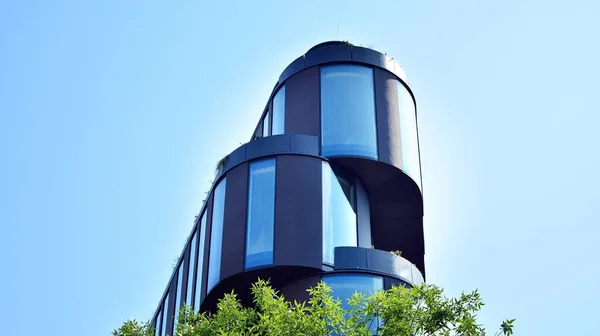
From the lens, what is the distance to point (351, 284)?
26141 millimetres

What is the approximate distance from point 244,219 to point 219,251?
4.06 ft

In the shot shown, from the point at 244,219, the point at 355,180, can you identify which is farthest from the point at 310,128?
the point at 244,219

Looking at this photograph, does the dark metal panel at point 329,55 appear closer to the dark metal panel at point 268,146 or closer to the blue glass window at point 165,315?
the dark metal panel at point 268,146

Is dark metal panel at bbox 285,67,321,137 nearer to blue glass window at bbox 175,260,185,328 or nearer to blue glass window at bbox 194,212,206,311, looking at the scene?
blue glass window at bbox 194,212,206,311

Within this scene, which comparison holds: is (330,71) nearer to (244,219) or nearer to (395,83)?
(395,83)

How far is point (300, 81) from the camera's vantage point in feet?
101

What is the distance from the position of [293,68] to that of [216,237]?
651cm

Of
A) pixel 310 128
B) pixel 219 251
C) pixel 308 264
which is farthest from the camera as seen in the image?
pixel 310 128

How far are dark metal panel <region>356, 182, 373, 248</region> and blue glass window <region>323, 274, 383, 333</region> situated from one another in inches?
82.2

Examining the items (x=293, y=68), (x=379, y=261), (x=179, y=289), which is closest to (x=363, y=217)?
(x=379, y=261)

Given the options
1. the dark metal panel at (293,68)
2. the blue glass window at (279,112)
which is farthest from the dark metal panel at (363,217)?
the dark metal panel at (293,68)

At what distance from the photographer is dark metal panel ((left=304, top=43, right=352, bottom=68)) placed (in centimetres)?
3055

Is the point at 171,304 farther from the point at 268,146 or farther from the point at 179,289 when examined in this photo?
the point at 268,146

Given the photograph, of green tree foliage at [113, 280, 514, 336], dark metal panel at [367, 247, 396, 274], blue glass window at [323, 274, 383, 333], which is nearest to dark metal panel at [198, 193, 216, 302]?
blue glass window at [323, 274, 383, 333]
